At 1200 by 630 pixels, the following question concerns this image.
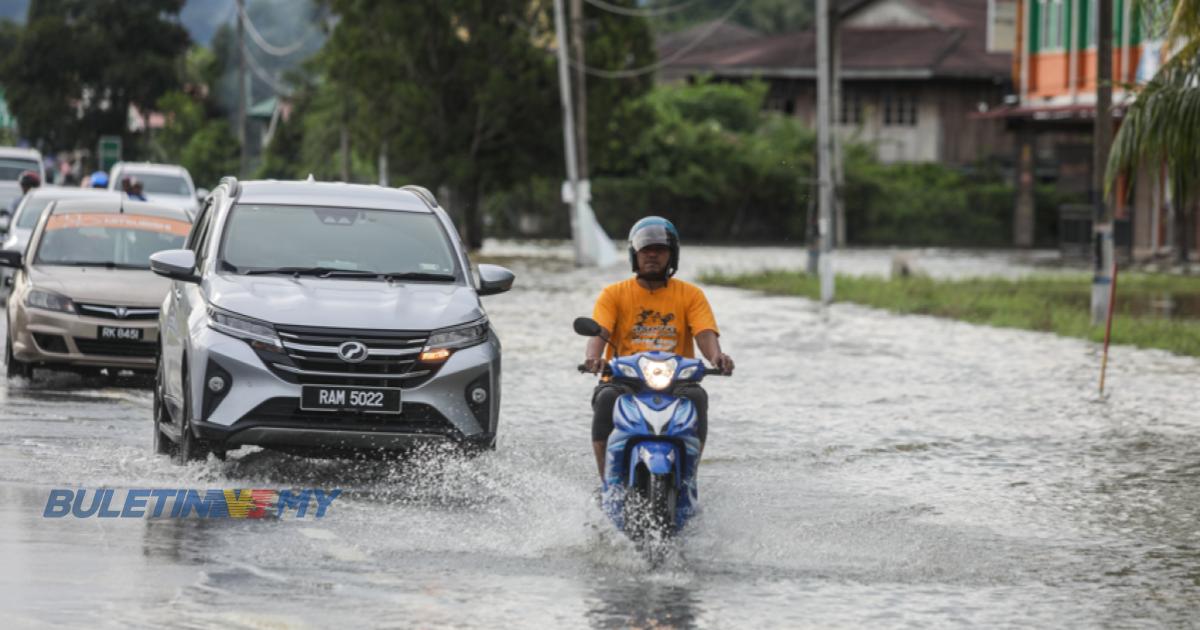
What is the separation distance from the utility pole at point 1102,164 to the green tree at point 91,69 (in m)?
72.4

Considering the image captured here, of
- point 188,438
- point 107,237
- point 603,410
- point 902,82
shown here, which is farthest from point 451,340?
point 902,82

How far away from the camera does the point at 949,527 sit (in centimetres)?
1133

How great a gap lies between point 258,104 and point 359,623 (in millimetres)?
107379

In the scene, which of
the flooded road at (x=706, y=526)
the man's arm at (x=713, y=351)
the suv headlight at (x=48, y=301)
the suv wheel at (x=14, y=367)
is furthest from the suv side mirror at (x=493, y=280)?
the suv wheel at (x=14, y=367)

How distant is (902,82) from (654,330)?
6530 centimetres

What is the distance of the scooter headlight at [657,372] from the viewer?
9.67m

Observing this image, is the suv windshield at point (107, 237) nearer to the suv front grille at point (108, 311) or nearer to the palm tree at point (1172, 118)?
the suv front grille at point (108, 311)

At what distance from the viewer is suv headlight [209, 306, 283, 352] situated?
39.0 ft

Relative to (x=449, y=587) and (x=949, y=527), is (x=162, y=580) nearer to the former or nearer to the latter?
(x=449, y=587)

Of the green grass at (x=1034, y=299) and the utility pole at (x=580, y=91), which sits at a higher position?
the utility pole at (x=580, y=91)

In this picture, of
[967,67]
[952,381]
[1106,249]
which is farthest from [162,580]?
[967,67]

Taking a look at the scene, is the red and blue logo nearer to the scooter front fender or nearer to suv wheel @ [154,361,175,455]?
suv wheel @ [154,361,175,455]

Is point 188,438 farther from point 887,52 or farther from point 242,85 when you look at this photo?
point 887,52

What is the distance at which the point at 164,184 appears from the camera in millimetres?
37219
